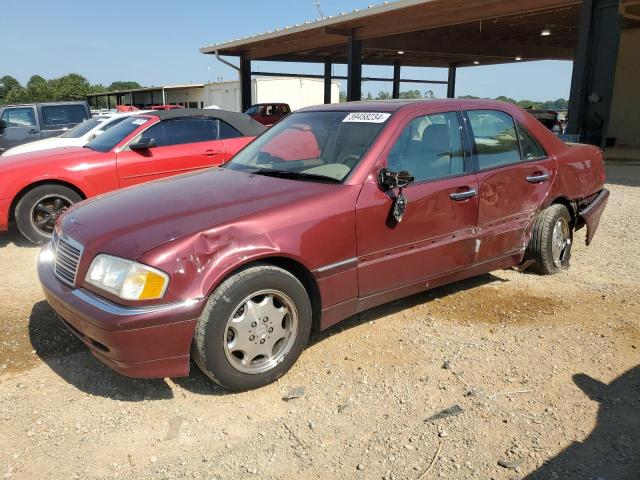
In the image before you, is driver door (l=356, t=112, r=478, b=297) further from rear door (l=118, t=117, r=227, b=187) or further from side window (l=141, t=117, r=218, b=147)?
side window (l=141, t=117, r=218, b=147)

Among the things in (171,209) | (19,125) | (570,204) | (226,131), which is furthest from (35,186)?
(19,125)

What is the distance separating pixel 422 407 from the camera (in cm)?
290

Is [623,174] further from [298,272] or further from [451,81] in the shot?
[451,81]

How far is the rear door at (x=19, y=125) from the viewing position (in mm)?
12219

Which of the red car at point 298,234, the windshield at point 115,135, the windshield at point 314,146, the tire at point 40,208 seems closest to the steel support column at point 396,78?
the windshield at point 115,135

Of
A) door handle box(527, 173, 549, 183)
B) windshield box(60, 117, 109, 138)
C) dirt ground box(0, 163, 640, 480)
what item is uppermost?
windshield box(60, 117, 109, 138)

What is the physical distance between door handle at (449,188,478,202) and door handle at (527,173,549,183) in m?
0.76

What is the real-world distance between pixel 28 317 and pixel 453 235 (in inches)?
130

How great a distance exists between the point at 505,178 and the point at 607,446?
2.20 metres

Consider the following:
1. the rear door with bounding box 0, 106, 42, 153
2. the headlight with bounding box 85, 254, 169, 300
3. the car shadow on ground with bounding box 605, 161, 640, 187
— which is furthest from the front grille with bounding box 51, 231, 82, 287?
the rear door with bounding box 0, 106, 42, 153

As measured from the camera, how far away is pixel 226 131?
7.29 m

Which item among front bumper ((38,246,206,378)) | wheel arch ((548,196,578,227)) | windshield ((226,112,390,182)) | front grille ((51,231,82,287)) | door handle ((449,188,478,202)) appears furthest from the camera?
wheel arch ((548,196,578,227))

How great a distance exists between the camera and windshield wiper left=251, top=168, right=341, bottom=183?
343cm

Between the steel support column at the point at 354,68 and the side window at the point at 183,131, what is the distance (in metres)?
10.7
